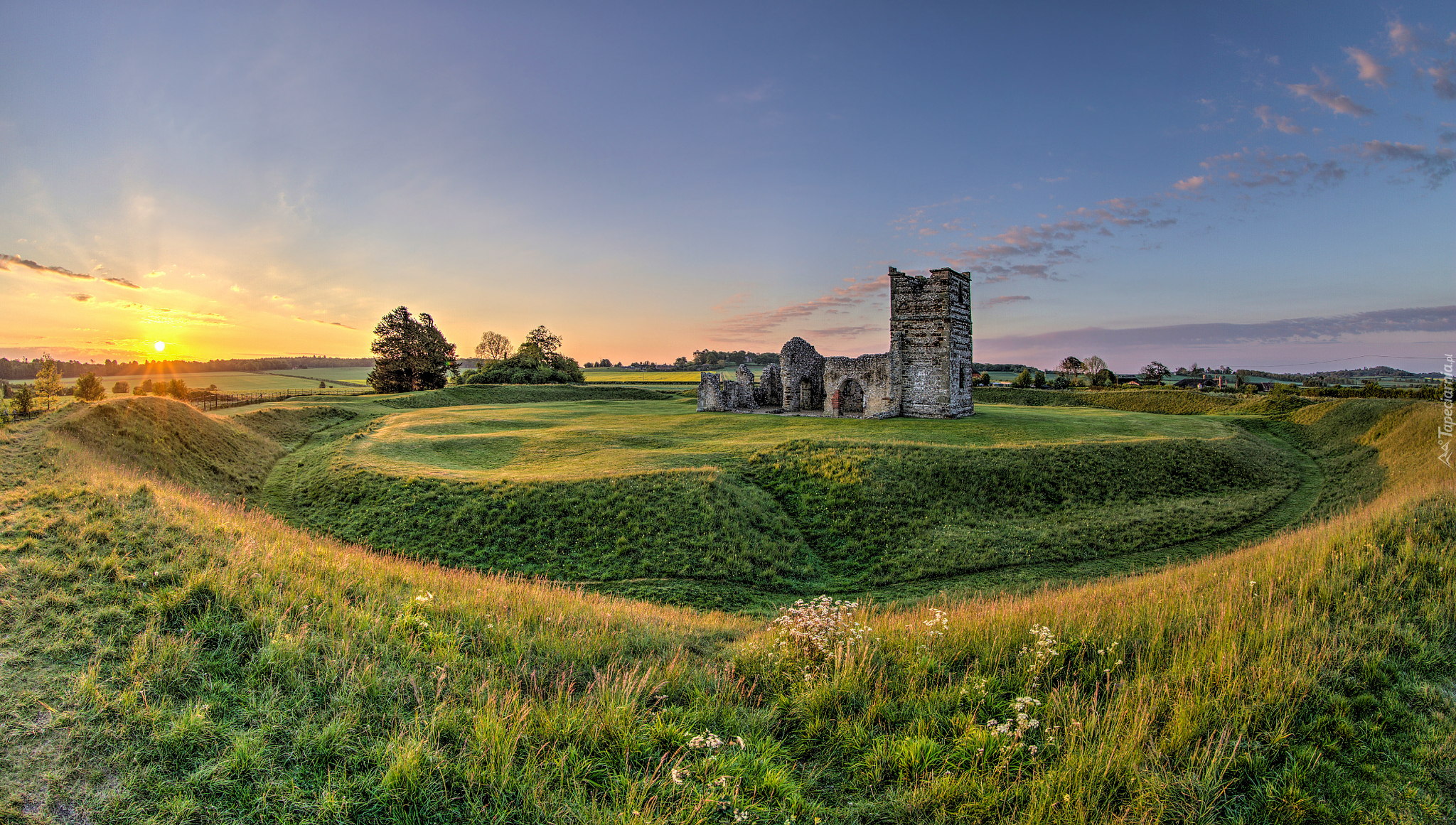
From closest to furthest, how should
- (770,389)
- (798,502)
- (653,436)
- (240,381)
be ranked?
(798,502)
(653,436)
(770,389)
(240,381)

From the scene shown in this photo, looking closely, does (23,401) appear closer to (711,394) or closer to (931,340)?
Result: (711,394)

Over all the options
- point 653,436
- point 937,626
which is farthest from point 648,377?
point 937,626

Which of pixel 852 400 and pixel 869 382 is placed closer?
pixel 869 382

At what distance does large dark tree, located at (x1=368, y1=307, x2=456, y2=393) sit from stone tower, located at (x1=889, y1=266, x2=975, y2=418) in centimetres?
5042

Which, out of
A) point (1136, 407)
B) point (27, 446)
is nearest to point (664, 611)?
point (27, 446)

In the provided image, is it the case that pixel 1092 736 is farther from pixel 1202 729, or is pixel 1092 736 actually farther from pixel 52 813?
pixel 52 813

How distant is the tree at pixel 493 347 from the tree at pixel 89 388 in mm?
67202

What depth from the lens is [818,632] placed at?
6.30m

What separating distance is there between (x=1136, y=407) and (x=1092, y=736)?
46176 millimetres

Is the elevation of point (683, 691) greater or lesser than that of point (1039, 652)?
lesser

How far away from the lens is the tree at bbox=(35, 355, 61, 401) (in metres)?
25.0

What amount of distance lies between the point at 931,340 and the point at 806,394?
9987 mm

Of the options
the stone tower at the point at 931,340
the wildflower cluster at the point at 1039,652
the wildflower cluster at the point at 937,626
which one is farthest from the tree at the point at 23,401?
the stone tower at the point at 931,340

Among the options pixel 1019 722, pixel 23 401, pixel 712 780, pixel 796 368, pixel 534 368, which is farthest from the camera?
pixel 534 368
